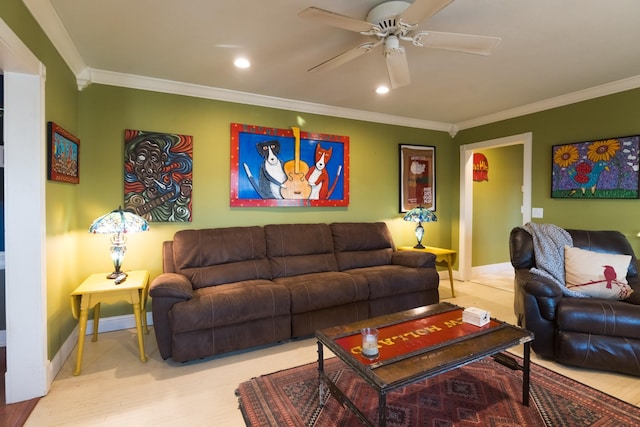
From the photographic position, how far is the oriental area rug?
5.57 ft

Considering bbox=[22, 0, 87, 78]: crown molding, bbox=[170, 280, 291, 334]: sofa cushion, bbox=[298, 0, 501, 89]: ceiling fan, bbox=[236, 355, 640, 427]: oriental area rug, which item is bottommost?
bbox=[236, 355, 640, 427]: oriental area rug

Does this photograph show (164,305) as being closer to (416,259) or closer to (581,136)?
(416,259)

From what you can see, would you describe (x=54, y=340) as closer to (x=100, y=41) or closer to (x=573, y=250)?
(x=100, y=41)

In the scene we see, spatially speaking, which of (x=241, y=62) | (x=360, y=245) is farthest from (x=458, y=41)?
(x=360, y=245)

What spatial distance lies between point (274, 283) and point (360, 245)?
4.14 ft

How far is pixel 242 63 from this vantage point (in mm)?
2646

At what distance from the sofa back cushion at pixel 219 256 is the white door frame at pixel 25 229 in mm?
1045

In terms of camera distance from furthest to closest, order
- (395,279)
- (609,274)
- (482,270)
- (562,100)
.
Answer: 1. (482,270)
2. (562,100)
3. (395,279)
4. (609,274)

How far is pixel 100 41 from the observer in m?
2.33

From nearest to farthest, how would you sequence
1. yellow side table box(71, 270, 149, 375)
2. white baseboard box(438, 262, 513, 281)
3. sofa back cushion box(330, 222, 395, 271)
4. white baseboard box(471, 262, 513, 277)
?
yellow side table box(71, 270, 149, 375) → sofa back cushion box(330, 222, 395, 271) → white baseboard box(438, 262, 513, 281) → white baseboard box(471, 262, 513, 277)

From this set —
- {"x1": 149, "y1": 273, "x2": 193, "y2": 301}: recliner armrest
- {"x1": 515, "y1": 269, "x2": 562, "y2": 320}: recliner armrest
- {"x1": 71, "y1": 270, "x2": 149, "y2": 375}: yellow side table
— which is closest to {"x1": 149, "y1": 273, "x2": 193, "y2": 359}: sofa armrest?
{"x1": 149, "y1": 273, "x2": 193, "y2": 301}: recliner armrest

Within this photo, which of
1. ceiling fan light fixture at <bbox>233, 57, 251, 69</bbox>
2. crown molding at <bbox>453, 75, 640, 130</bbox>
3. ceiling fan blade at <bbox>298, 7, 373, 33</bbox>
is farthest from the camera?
crown molding at <bbox>453, 75, 640, 130</bbox>

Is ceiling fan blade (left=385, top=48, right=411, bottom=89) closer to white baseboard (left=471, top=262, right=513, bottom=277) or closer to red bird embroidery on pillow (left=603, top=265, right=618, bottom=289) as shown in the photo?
red bird embroidery on pillow (left=603, top=265, right=618, bottom=289)

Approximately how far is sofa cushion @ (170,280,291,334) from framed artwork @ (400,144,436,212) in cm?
256
